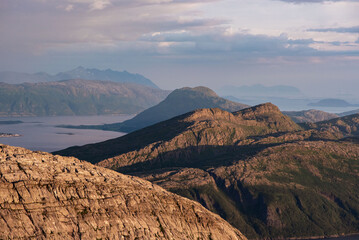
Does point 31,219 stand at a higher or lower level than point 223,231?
higher

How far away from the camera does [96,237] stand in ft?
358

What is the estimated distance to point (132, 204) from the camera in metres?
119

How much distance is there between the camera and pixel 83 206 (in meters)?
112

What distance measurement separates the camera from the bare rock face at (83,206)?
102562 mm

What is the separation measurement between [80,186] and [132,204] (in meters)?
14.2

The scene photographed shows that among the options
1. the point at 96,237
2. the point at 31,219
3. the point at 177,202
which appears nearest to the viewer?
the point at 31,219

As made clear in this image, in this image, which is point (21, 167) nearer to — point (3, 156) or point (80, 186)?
point (3, 156)

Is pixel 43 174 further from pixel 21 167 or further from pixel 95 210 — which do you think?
pixel 95 210

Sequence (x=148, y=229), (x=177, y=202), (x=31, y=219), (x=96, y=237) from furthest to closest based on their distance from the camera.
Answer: (x=177, y=202), (x=148, y=229), (x=96, y=237), (x=31, y=219)

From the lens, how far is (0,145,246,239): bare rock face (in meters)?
103

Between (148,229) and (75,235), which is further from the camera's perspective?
(148,229)

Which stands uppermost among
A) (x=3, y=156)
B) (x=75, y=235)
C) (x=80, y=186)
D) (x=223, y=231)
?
(x=3, y=156)

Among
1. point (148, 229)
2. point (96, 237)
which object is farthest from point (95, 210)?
point (148, 229)

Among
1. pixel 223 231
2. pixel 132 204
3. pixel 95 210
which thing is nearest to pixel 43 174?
pixel 95 210
